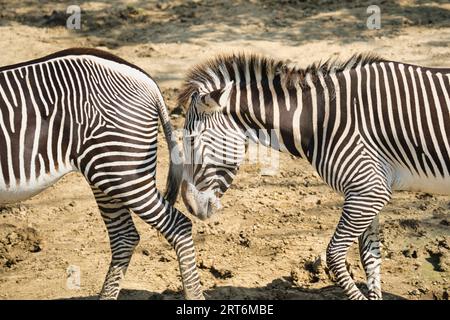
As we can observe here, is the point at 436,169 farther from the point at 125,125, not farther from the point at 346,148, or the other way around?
the point at 125,125

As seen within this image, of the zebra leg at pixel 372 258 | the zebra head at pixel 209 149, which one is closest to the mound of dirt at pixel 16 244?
the zebra head at pixel 209 149

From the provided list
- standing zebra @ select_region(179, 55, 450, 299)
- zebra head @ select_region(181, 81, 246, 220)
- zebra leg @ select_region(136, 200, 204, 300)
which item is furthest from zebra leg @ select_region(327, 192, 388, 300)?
zebra leg @ select_region(136, 200, 204, 300)

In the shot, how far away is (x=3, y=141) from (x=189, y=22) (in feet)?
23.2

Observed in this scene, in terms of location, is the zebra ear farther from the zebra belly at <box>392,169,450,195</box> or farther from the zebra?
the zebra belly at <box>392,169,450,195</box>

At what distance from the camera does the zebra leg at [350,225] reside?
17.3 feet

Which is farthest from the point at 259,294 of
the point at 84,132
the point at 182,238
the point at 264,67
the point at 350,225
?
the point at 84,132

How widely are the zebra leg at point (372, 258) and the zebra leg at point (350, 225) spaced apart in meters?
0.33

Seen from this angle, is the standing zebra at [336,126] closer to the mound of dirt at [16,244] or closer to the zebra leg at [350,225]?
the zebra leg at [350,225]

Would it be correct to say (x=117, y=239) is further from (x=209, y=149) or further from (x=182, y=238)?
(x=209, y=149)

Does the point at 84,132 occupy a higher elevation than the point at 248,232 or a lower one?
higher

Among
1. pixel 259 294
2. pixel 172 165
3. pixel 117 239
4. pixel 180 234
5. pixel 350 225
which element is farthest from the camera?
pixel 259 294

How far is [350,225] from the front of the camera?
531 centimetres

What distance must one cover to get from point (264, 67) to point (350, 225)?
1.33 m

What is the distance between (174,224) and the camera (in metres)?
5.40
